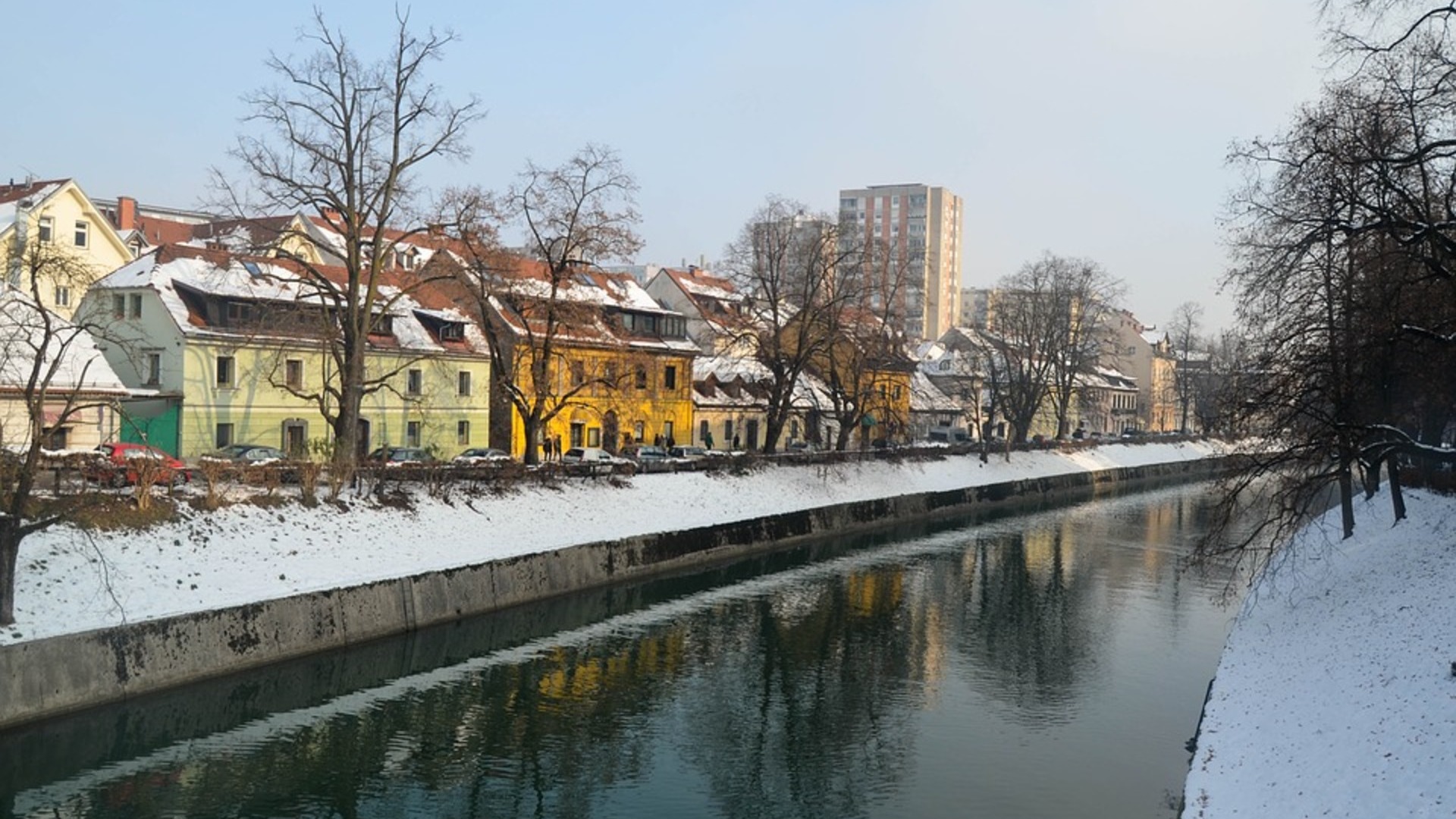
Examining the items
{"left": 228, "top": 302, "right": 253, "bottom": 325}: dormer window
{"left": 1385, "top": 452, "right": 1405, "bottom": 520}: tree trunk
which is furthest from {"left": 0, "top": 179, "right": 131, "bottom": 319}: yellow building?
{"left": 1385, "top": 452, "right": 1405, "bottom": 520}: tree trunk

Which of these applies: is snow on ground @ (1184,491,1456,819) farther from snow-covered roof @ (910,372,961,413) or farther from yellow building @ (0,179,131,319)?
snow-covered roof @ (910,372,961,413)

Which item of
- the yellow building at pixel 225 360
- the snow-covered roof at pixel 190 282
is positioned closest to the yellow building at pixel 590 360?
the yellow building at pixel 225 360

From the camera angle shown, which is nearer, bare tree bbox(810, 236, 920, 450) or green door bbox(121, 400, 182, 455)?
green door bbox(121, 400, 182, 455)

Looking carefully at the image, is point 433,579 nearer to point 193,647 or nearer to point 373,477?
point 373,477

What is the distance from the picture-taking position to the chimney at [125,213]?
69.3 m

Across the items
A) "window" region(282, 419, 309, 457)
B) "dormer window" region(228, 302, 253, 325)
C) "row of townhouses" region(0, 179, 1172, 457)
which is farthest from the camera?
"window" region(282, 419, 309, 457)

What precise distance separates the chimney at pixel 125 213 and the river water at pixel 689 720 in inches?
2123

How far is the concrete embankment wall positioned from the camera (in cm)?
1712

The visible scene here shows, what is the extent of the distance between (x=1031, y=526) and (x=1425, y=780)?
36719 millimetres

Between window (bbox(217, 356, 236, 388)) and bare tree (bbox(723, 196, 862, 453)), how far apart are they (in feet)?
59.3

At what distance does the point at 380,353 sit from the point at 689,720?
29.4 metres

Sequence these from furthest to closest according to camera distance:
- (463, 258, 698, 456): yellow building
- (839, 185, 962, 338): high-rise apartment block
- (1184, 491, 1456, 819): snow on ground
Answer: (839, 185, 962, 338): high-rise apartment block
(463, 258, 698, 456): yellow building
(1184, 491, 1456, 819): snow on ground

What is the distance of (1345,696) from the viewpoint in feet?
47.6

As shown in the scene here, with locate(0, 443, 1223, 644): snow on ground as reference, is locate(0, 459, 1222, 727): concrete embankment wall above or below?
below
